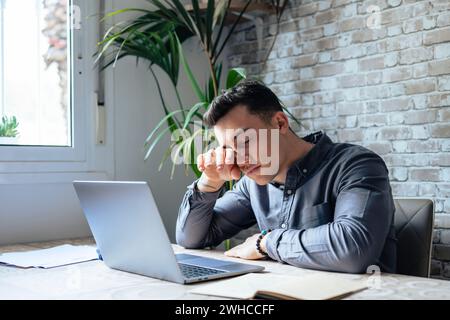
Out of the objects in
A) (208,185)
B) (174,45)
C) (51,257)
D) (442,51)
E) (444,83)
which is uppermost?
(174,45)

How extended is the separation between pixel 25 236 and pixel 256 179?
48.2 inches

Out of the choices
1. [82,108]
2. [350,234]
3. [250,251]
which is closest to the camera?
[350,234]

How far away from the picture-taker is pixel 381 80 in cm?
264

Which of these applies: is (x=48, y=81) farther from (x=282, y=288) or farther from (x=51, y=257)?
(x=282, y=288)

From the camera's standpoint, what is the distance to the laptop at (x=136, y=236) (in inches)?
51.5

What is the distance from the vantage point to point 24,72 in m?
2.57

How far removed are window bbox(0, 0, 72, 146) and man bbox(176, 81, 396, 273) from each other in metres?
0.99

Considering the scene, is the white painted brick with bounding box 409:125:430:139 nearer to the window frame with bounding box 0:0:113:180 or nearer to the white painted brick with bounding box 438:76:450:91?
the white painted brick with bounding box 438:76:450:91

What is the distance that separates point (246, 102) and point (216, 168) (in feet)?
0.81

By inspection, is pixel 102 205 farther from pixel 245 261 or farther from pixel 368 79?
pixel 368 79

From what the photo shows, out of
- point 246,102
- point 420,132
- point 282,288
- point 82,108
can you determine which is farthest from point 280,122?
point 82,108

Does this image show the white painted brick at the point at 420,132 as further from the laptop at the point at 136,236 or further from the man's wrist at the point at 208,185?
the laptop at the point at 136,236

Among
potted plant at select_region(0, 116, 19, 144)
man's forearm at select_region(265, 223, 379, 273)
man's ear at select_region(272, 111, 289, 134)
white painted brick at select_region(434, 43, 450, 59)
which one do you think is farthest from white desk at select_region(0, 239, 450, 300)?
white painted brick at select_region(434, 43, 450, 59)
